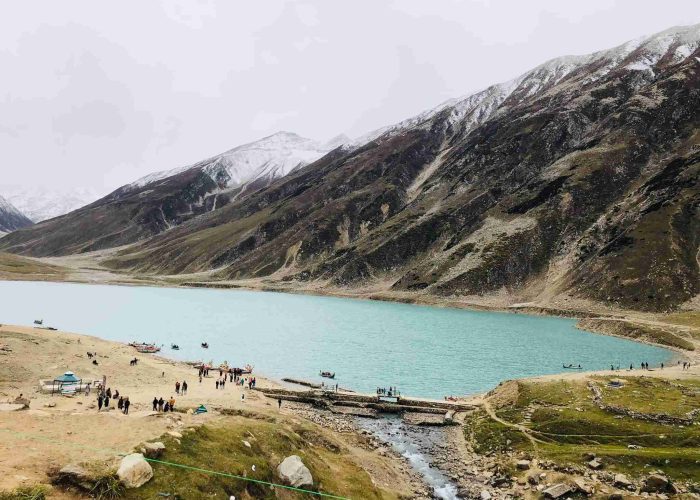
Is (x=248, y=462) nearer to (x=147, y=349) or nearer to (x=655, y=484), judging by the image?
(x=655, y=484)

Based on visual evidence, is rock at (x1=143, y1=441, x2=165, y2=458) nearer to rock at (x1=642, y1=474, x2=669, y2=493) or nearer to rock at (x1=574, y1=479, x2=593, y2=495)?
rock at (x1=574, y1=479, x2=593, y2=495)

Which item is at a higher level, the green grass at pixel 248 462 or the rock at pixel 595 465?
the green grass at pixel 248 462

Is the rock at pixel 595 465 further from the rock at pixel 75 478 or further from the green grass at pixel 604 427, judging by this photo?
the rock at pixel 75 478

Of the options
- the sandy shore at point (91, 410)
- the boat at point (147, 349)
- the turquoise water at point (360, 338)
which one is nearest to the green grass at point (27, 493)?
the sandy shore at point (91, 410)

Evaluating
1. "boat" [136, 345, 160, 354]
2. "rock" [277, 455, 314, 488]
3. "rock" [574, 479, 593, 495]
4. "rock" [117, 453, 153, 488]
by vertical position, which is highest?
"rock" [117, 453, 153, 488]

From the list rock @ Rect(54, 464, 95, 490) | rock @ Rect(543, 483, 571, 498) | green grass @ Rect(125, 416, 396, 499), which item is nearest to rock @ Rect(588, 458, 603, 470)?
rock @ Rect(543, 483, 571, 498)

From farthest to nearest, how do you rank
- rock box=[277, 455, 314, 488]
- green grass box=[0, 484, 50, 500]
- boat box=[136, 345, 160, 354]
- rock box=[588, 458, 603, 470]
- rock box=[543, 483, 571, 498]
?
boat box=[136, 345, 160, 354] → rock box=[588, 458, 603, 470] → rock box=[543, 483, 571, 498] → rock box=[277, 455, 314, 488] → green grass box=[0, 484, 50, 500]

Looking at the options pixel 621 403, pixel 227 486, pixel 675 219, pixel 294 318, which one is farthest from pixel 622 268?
pixel 227 486
